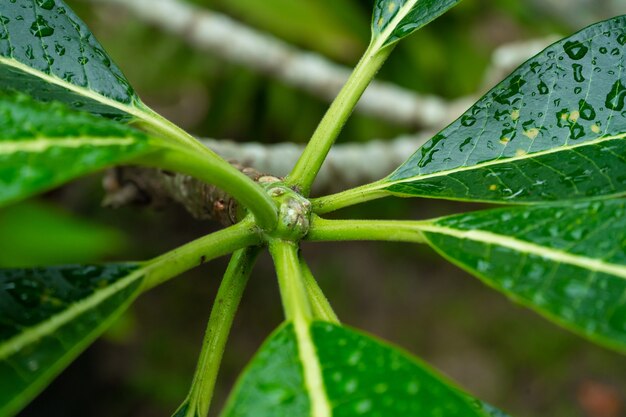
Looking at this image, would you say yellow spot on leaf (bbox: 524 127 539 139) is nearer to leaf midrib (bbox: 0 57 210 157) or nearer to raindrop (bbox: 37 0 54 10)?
leaf midrib (bbox: 0 57 210 157)

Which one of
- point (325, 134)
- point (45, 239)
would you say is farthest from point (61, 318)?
point (45, 239)

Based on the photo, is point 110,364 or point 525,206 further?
point 110,364

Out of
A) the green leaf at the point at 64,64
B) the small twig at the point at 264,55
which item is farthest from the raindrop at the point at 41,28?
the small twig at the point at 264,55

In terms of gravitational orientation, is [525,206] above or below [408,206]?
below

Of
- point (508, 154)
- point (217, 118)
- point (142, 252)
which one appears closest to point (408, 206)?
point (217, 118)

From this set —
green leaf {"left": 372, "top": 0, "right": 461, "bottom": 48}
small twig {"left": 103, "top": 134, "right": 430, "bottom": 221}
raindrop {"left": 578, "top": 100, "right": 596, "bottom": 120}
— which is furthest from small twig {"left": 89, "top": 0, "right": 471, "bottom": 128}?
raindrop {"left": 578, "top": 100, "right": 596, "bottom": 120}

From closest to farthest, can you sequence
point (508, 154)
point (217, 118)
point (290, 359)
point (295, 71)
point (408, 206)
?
point (290, 359) → point (508, 154) → point (295, 71) → point (217, 118) → point (408, 206)

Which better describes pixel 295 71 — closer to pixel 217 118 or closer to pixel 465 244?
pixel 217 118
